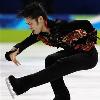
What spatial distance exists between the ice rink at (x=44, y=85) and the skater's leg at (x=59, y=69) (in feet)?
3.11

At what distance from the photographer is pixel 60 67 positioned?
12.3 feet

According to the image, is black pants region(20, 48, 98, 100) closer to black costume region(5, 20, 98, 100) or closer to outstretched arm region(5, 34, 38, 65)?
black costume region(5, 20, 98, 100)

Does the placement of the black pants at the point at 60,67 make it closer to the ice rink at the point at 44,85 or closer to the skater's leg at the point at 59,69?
the skater's leg at the point at 59,69

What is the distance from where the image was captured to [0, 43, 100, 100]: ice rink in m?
4.91

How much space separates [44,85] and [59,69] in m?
1.91

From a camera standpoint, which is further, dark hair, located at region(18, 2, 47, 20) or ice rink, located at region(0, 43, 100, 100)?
ice rink, located at region(0, 43, 100, 100)

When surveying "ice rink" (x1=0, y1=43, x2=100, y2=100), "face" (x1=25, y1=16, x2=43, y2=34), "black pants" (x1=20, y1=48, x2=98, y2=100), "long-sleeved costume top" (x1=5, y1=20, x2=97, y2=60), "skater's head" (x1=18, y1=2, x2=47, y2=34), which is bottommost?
"ice rink" (x1=0, y1=43, x2=100, y2=100)

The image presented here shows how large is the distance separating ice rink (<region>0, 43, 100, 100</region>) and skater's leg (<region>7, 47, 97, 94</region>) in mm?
947

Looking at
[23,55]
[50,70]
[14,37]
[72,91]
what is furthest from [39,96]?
[14,37]

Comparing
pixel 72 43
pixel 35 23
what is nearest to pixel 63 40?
pixel 72 43

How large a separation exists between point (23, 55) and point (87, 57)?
174 inches

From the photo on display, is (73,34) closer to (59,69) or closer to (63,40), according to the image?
(63,40)

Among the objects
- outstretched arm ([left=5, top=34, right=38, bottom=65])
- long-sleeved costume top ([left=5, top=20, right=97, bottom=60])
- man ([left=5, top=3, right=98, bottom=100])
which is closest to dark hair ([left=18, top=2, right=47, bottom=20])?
man ([left=5, top=3, right=98, bottom=100])

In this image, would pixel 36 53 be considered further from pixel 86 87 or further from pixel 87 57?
pixel 87 57
